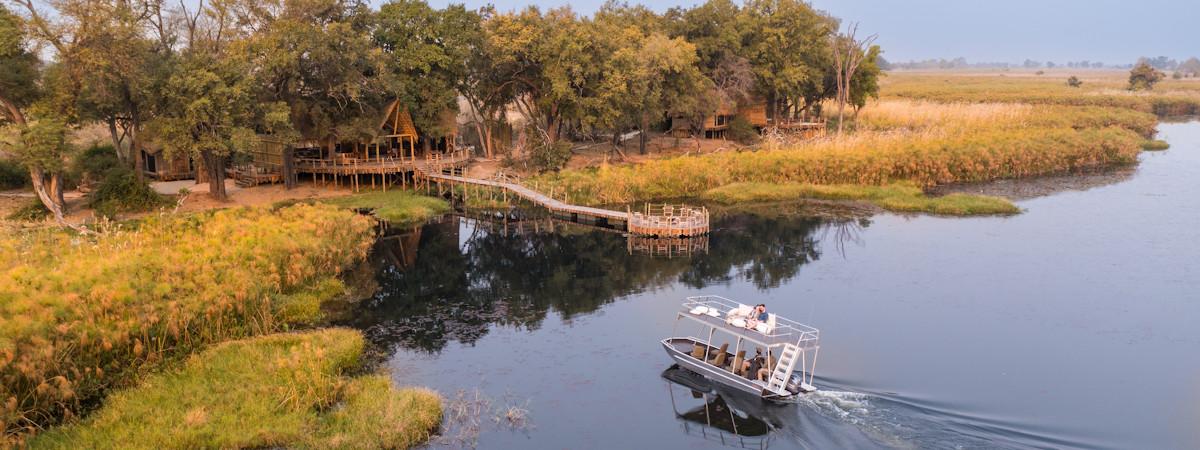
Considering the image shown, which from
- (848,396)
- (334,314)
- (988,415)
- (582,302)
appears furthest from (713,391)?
(334,314)

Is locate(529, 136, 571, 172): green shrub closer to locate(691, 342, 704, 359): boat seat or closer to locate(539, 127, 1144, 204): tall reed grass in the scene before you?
locate(539, 127, 1144, 204): tall reed grass

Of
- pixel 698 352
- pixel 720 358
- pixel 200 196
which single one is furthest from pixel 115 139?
pixel 720 358

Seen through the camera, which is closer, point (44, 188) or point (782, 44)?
point (44, 188)

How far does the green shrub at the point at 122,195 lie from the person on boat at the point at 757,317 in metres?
34.5

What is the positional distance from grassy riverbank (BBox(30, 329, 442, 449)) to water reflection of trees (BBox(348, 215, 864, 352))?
4.80m

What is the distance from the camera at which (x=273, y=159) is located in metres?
55.6

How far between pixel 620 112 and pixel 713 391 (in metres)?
35.2

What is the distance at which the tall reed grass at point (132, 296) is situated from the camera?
22.3 metres

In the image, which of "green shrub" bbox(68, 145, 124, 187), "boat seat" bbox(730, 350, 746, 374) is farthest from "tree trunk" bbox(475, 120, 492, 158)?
"boat seat" bbox(730, 350, 746, 374)

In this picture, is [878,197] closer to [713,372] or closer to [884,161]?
[884,161]

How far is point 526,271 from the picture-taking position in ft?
131

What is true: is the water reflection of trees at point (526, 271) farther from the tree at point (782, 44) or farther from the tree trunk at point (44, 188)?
the tree at point (782, 44)

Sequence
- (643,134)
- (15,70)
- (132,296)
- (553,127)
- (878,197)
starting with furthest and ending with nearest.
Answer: (643,134)
(553,127)
(878,197)
(15,70)
(132,296)

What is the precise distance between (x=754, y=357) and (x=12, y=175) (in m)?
46.4
